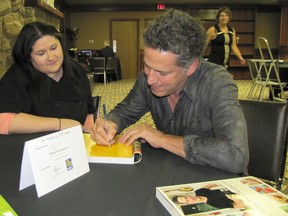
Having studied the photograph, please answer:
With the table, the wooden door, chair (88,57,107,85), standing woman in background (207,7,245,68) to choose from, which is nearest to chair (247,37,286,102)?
standing woman in background (207,7,245,68)

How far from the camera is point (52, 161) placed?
0.84 m

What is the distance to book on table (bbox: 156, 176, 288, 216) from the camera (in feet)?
2.21

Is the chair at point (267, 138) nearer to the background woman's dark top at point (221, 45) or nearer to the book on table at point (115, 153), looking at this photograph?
the book on table at point (115, 153)

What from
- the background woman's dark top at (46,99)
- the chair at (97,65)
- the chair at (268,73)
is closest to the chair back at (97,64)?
Result: the chair at (97,65)

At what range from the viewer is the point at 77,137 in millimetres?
937

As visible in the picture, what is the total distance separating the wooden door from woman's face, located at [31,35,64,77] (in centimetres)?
1041

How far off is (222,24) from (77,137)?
4190 millimetres

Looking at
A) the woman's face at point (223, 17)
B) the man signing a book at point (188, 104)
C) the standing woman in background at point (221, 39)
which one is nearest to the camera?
the man signing a book at point (188, 104)

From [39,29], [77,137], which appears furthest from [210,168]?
[39,29]

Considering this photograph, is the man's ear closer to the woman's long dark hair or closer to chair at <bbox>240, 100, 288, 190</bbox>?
chair at <bbox>240, 100, 288, 190</bbox>

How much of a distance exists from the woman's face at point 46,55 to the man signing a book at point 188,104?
47cm

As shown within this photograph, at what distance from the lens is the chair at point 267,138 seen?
1371 millimetres

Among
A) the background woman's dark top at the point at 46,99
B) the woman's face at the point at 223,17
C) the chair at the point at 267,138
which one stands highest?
the woman's face at the point at 223,17

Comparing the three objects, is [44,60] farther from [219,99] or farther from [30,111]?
[219,99]
